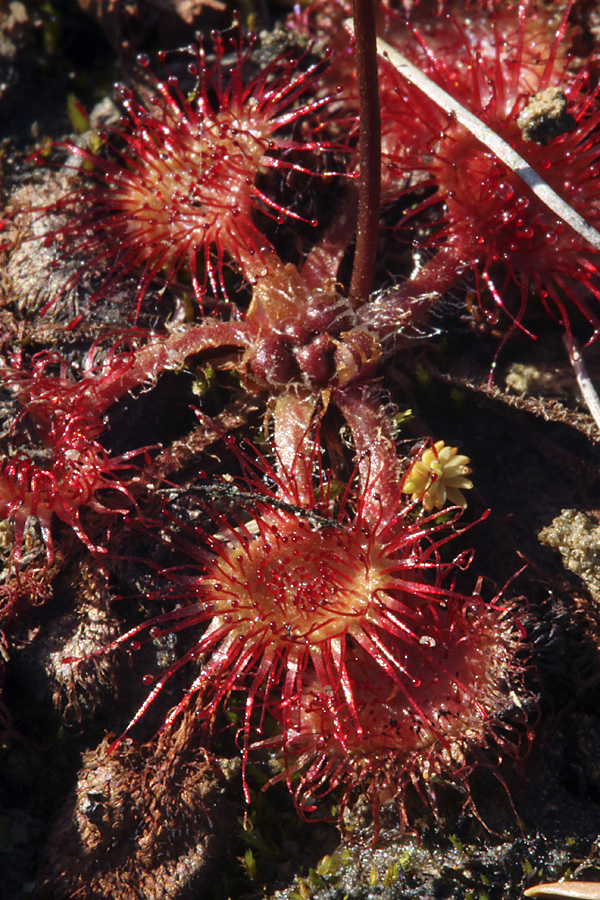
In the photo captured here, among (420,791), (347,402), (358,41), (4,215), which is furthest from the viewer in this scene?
(4,215)

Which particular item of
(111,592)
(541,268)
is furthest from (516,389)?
(111,592)

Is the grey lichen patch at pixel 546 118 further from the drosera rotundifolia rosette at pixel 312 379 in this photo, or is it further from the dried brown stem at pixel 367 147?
the dried brown stem at pixel 367 147

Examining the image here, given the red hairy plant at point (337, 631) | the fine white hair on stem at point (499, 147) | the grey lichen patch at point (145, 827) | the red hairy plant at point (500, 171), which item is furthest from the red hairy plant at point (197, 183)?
the grey lichen patch at point (145, 827)

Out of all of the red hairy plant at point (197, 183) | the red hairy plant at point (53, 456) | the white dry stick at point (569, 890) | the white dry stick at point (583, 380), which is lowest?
the white dry stick at point (569, 890)

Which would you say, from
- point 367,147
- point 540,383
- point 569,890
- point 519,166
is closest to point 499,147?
point 519,166

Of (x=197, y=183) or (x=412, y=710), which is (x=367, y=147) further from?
(x=412, y=710)

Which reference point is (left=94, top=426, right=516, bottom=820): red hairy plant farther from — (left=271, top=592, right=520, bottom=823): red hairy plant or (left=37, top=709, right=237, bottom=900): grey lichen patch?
(left=37, top=709, right=237, bottom=900): grey lichen patch

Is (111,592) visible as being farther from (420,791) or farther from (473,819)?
(473,819)
